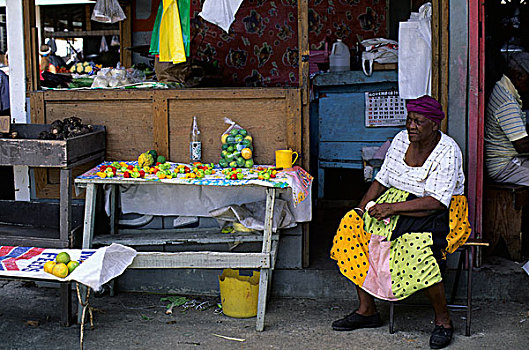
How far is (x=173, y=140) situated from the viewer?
16.3ft

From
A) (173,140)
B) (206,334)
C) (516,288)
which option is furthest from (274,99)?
(516,288)

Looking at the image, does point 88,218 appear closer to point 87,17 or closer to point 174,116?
point 174,116

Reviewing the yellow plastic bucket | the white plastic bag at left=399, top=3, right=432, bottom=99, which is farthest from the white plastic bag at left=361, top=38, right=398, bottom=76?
the yellow plastic bucket

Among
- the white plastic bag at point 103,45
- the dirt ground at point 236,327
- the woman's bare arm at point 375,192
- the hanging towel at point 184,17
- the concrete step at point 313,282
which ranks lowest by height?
the dirt ground at point 236,327

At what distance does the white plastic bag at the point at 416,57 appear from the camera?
4.89 meters

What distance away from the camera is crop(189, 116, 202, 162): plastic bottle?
4.84 metres

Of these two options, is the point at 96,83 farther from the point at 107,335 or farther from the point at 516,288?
the point at 516,288

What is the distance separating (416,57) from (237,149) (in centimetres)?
155

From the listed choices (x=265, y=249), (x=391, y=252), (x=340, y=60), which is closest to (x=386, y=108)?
(x=340, y=60)

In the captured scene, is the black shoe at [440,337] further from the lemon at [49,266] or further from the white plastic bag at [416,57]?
the lemon at [49,266]

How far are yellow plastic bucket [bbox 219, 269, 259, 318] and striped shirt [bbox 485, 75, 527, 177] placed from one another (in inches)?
83.9

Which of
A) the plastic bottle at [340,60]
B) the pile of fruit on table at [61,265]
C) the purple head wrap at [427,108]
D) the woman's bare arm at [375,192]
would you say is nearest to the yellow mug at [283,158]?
the woman's bare arm at [375,192]

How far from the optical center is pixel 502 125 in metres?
4.99

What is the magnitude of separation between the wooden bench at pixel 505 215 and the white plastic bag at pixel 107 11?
467 centimetres
